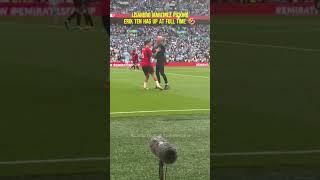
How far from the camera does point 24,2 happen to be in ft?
90.5

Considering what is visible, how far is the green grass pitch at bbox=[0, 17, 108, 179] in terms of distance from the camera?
22.5 ft

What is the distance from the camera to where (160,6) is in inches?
251

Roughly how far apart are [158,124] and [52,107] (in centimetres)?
287

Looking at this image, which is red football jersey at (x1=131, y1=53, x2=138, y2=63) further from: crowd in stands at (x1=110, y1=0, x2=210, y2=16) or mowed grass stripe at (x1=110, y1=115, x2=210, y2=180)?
mowed grass stripe at (x1=110, y1=115, x2=210, y2=180)

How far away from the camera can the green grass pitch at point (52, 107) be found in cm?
685

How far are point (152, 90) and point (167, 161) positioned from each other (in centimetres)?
680
